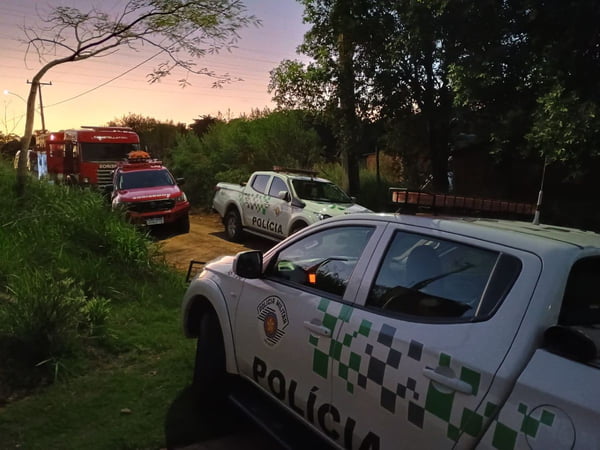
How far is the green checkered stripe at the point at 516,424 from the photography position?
1.72 metres

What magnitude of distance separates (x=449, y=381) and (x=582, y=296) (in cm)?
65

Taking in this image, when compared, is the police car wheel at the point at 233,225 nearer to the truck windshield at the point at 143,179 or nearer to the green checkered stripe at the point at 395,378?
the truck windshield at the point at 143,179

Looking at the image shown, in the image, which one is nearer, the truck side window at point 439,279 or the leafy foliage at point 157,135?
the truck side window at point 439,279

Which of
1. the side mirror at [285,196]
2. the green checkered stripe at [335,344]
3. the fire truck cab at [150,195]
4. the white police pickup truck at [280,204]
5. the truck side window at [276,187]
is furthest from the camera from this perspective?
the fire truck cab at [150,195]

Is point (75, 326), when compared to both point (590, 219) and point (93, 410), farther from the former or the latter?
point (590, 219)

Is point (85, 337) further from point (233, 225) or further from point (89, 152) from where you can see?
point (89, 152)

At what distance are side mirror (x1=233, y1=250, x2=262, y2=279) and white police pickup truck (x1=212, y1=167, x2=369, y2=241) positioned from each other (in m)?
6.94

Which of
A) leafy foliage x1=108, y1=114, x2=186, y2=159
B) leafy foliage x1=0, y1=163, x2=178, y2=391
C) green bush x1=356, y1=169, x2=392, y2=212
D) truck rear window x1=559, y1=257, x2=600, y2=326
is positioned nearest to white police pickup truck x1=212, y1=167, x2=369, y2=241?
leafy foliage x1=0, y1=163, x2=178, y2=391

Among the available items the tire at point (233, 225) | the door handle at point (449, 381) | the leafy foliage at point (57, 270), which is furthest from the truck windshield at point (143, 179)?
the door handle at point (449, 381)

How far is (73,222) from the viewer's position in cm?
820

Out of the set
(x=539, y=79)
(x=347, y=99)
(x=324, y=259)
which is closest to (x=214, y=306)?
(x=324, y=259)

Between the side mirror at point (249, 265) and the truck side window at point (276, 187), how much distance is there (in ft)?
27.5

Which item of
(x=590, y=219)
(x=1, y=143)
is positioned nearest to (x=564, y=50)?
(x=590, y=219)

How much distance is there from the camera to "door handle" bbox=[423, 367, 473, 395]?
1970mm
